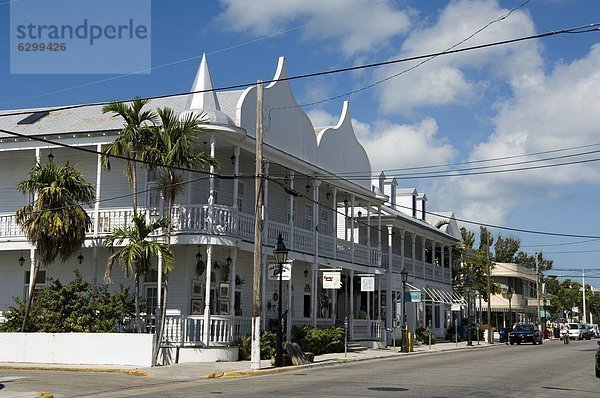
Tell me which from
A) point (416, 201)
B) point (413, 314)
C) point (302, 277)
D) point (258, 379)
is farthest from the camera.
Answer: point (416, 201)

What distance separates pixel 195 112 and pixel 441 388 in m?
13.7

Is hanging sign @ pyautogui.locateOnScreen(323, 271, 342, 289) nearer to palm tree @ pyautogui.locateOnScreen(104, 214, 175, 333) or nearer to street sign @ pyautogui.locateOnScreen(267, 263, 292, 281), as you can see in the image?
street sign @ pyautogui.locateOnScreen(267, 263, 292, 281)

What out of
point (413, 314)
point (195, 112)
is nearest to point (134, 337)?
point (195, 112)

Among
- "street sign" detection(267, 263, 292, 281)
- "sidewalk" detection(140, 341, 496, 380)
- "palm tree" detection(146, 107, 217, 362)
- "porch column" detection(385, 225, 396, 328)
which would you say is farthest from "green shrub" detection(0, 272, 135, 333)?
"porch column" detection(385, 225, 396, 328)

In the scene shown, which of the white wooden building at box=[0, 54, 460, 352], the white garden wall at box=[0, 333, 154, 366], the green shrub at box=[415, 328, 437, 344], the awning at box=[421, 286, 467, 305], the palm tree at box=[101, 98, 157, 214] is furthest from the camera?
the awning at box=[421, 286, 467, 305]

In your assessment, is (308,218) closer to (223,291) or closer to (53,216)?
(223,291)

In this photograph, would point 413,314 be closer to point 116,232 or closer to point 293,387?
point 116,232

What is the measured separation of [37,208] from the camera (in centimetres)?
2628

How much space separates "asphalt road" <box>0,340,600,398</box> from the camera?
16344mm

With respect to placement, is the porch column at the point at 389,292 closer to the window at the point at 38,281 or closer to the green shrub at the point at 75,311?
the window at the point at 38,281

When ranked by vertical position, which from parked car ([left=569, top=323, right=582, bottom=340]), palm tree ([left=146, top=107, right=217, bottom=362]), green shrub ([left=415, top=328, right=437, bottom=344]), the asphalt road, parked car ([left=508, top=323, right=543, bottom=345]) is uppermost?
palm tree ([left=146, top=107, right=217, bottom=362])

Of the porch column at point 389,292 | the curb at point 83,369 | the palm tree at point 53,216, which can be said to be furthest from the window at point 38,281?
the porch column at point 389,292

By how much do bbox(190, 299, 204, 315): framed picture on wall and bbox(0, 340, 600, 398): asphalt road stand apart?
591cm

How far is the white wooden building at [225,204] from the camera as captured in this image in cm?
2680
